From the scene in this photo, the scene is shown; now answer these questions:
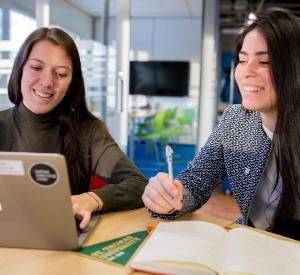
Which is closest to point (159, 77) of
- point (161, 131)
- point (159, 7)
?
point (159, 7)

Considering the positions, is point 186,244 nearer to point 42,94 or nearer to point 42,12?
point 42,94

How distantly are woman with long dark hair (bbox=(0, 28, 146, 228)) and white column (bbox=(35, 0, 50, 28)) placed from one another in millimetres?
1899

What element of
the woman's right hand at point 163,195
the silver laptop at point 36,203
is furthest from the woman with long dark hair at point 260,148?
the silver laptop at point 36,203

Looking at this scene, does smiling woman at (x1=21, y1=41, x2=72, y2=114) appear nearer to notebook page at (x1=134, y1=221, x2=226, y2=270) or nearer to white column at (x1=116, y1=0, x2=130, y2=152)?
notebook page at (x1=134, y1=221, x2=226, y2=270)

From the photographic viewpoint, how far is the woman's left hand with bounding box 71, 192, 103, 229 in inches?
39.0

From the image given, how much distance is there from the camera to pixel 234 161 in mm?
1369

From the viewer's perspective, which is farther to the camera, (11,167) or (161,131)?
(161,131)

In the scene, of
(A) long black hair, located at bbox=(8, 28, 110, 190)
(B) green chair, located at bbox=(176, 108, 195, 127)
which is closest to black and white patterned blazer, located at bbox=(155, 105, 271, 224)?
(A) long black hair, located at bbox=(8, 28, 110, 190)

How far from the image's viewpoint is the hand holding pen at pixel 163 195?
106 cm

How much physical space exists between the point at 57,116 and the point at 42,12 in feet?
6.64

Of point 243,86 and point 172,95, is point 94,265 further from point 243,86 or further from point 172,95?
point 172,95

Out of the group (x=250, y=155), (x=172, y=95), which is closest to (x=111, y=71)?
(x=250, y=155)

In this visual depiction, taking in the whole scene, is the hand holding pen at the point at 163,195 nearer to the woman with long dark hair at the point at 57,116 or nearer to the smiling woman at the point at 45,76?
the woman with long dark hair at the point at 57,116

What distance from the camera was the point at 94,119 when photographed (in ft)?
5.14
